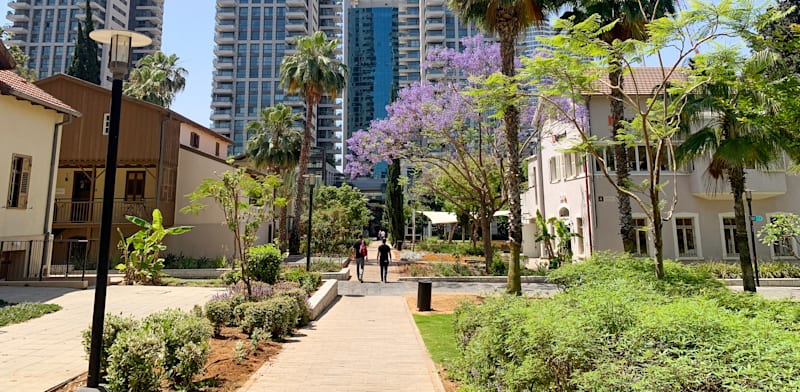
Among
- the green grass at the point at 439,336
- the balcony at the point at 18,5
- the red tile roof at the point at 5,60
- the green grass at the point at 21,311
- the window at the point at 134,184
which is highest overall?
the balcony at the point at 18,5

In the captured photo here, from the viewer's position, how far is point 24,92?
1354 centimetres

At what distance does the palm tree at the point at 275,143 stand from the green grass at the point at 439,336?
23.7m

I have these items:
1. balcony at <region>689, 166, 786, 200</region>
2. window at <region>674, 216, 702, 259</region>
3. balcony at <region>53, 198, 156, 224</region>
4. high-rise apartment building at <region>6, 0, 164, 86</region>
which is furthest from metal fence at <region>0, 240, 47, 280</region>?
high-rise apartment building at <region>6, 0, 164, 86</region>

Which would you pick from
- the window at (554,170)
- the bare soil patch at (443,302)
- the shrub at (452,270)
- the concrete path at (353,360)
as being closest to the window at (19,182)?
the concrete path at (353,360)

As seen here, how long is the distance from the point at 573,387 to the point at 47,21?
120 m

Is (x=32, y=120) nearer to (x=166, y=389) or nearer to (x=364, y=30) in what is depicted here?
(x=166, y=389)

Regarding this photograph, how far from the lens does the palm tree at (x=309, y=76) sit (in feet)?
90.2

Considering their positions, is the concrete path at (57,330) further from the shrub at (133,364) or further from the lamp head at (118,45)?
the lamp head at (118,45)

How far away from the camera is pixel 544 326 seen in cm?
349

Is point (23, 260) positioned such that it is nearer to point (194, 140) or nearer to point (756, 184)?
point (194, 140)

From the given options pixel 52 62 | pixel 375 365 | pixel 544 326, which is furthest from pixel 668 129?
pixel 52 62

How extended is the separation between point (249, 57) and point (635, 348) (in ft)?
318

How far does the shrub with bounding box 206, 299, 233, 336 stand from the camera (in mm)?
7879

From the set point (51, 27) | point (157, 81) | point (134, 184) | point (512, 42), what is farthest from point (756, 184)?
point (51, 27)
